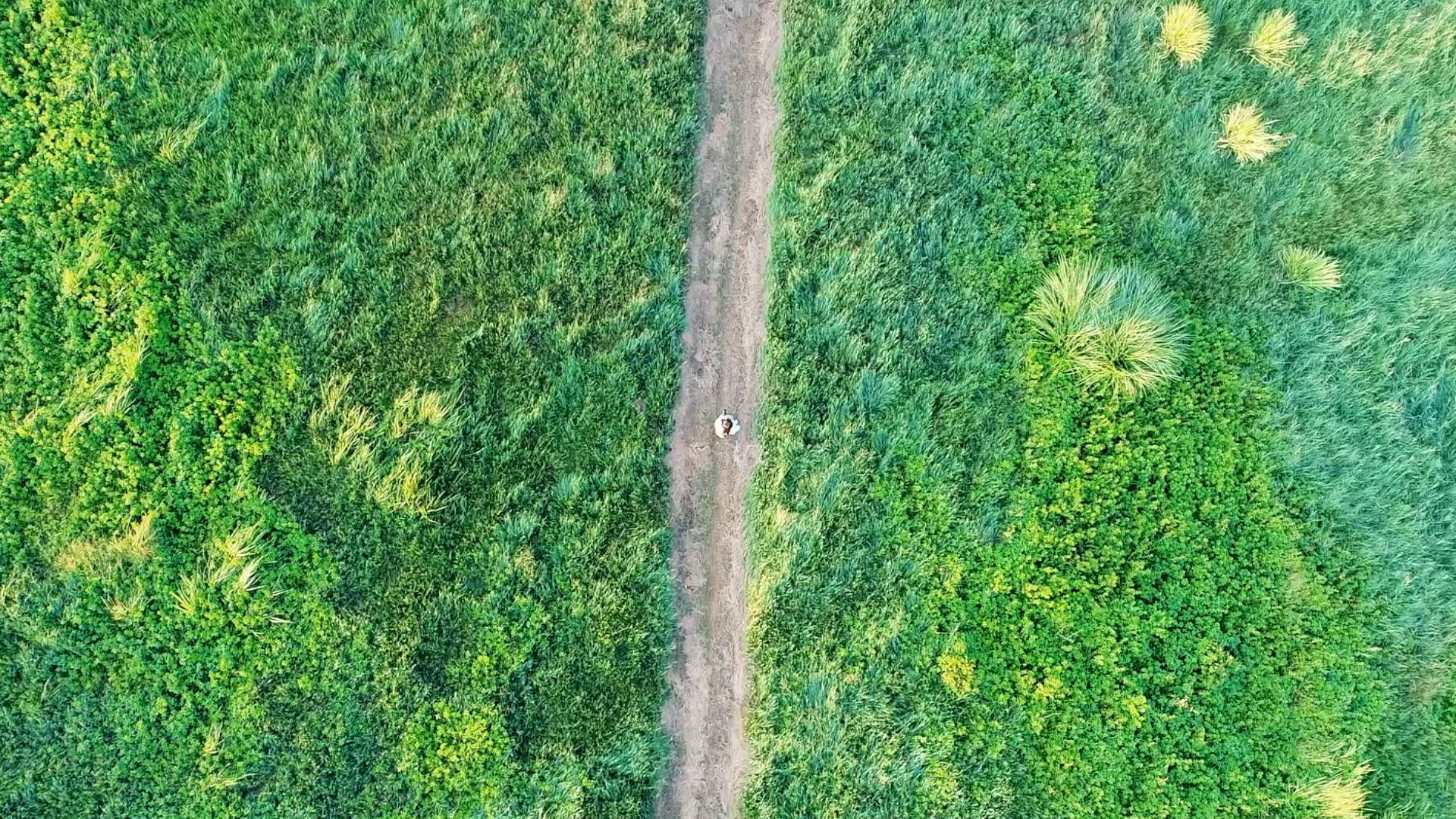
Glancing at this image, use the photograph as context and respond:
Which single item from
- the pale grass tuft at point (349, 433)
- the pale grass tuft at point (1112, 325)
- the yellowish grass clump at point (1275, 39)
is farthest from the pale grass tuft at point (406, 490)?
the yellowish grass clump at point (1275, 39)

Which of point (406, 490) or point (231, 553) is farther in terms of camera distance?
point (406, 490)

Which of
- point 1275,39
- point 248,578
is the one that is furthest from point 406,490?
point 1275,39

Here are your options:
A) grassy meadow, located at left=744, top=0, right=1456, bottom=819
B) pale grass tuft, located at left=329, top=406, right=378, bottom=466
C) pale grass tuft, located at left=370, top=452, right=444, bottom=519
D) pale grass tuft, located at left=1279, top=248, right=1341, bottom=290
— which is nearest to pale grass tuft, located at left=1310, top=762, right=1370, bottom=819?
grassy meadow, located at left=744, top=0, right=1456, bottom=819

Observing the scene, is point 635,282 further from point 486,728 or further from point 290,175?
point 486,728

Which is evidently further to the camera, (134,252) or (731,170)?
(731,170)

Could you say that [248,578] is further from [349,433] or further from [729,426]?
[729,426]

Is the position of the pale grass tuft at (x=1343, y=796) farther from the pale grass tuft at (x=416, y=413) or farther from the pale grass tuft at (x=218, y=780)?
the pale grass tuft at (x=218, y=780)

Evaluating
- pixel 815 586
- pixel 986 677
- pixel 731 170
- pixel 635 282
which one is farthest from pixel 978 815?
pixel 731 170
